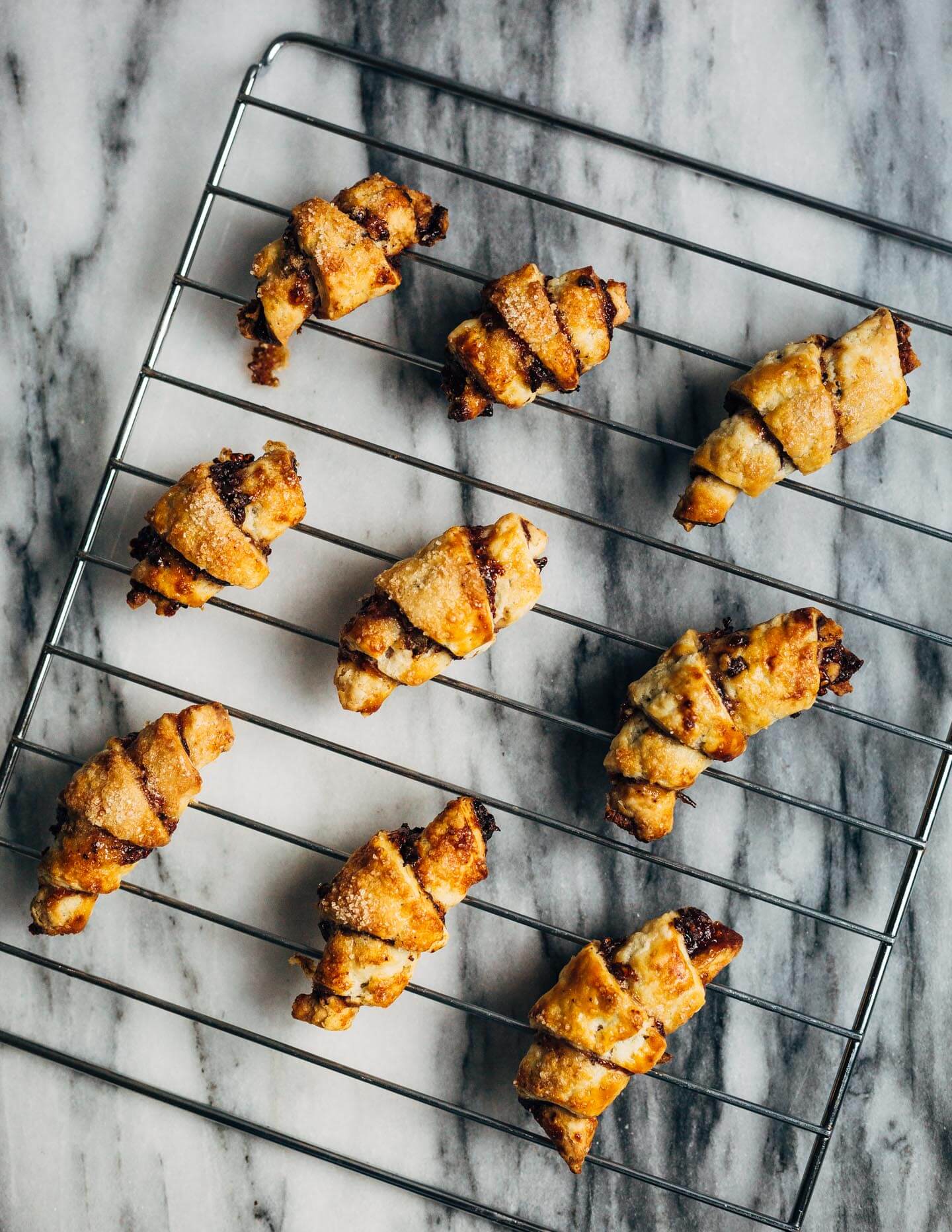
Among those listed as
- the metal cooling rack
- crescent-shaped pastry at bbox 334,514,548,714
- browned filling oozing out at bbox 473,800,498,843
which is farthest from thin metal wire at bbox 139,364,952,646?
browned filling oozing out at bbox 473,800,498,843

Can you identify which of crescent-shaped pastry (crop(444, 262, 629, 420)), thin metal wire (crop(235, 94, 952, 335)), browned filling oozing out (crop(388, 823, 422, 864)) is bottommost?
browned filling oozing out (crop(388, 823, 422, 864))

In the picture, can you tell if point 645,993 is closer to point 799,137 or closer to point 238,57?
point 799,137

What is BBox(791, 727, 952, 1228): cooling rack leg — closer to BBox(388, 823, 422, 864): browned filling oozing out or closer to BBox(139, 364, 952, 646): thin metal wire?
BBox(139, 364, 952, 646): thin metal wire

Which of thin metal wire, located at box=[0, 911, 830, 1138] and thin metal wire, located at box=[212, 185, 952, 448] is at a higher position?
thin metal wire, located at box=[212, 185, 952, 448]

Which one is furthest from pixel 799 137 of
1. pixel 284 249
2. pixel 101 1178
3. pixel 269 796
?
pixel 101 1178

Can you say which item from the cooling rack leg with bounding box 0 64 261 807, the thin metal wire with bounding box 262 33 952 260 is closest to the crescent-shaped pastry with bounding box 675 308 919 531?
the thin metal wire with bounding box 262 33 952 260

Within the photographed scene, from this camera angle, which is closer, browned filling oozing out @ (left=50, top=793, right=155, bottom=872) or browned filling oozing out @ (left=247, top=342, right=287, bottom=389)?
browned filling oozing out @ (left=50, top=793, right=155, bottom=872)

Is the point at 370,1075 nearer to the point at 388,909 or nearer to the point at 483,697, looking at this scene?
the point at 388,909
